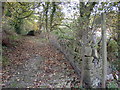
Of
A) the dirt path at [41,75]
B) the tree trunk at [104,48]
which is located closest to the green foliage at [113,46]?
the tree trunk at [104,48]

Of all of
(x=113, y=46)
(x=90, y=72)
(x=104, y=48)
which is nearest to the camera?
(x=104, y=48)

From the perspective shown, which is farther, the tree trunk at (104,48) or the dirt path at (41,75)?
the dirt path at (41,75)

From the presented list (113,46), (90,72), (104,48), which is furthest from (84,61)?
(113,46)

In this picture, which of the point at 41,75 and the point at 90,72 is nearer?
the point at 90,72

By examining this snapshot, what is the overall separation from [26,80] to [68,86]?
1314 mm

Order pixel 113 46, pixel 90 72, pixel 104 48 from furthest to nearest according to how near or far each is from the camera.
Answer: pixel 113 46 → pixel 90 72 → pixel 104 48

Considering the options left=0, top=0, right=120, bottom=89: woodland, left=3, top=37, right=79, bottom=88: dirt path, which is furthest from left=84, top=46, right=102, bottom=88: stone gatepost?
left=3, top=37, right=79, bottom=88: dirt path

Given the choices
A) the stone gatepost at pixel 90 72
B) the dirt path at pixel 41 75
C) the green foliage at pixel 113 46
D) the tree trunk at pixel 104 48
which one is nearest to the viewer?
the tree trunk at pixel 104 48

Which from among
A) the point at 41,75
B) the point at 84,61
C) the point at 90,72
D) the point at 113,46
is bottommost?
the point at 41,75

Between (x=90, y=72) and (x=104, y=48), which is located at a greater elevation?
(x=104, y=48)

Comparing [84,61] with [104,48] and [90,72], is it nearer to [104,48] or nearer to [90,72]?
[90,72]

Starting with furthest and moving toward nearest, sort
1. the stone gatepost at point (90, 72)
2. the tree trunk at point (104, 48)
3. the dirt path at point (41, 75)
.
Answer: the dirt path at point (41, 75)
the stone gatepost at point (90, 72)
the tree trunk at point (104, 48)

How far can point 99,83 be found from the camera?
2.78 m

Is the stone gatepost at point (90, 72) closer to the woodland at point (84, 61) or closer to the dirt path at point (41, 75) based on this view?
the woodland at point (84, 61)
